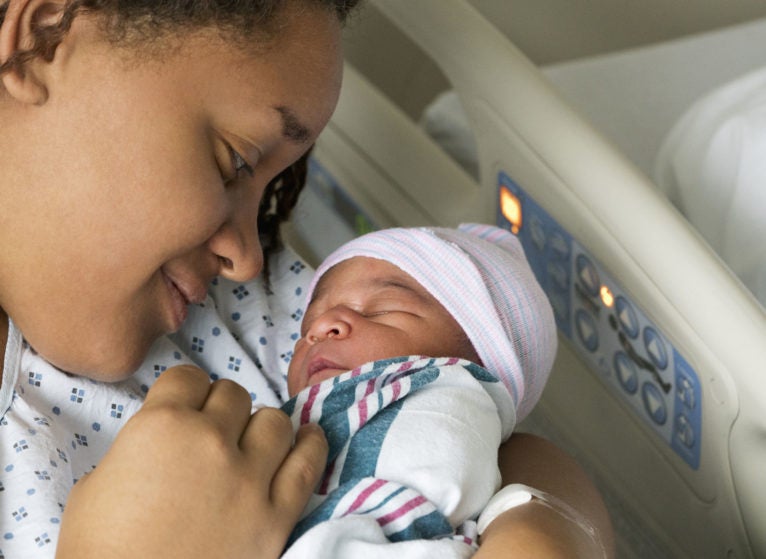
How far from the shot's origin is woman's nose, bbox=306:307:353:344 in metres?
1.25

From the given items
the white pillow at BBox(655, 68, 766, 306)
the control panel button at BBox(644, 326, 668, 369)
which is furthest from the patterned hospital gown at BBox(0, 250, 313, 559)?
the white pillow at BBox(655, 68, 766, 306)

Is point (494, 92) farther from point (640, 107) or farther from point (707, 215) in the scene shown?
point (640, 107)

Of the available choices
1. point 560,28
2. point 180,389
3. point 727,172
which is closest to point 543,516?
point 180,389

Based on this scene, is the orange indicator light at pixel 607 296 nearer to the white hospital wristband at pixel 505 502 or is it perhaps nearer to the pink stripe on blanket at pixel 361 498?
the white hospital wristband at pixel 505 502

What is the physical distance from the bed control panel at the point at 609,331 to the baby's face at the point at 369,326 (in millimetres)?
231

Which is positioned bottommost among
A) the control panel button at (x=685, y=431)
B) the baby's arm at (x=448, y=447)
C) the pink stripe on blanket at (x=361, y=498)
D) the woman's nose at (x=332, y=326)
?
the control panel button at (x=685, y=431)

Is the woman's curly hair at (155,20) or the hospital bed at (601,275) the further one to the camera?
the hospital bed at (601,275)

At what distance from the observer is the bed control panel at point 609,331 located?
4.45 feet

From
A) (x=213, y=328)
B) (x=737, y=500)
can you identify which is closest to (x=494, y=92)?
(x=213, y=328)

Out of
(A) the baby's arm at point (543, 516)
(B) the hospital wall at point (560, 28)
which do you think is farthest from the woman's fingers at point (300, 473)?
(B) the hospital wall at point (560, 28)

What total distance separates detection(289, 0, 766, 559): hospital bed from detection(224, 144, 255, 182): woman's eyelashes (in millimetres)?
455

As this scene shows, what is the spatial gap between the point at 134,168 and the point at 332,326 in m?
0.32

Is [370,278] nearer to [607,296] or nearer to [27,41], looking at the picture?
[607,296]

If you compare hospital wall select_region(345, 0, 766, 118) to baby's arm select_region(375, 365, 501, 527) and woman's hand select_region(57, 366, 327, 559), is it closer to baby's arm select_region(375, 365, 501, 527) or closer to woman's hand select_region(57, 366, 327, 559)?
baby's arm select_region(375, 365, 501, 527)
